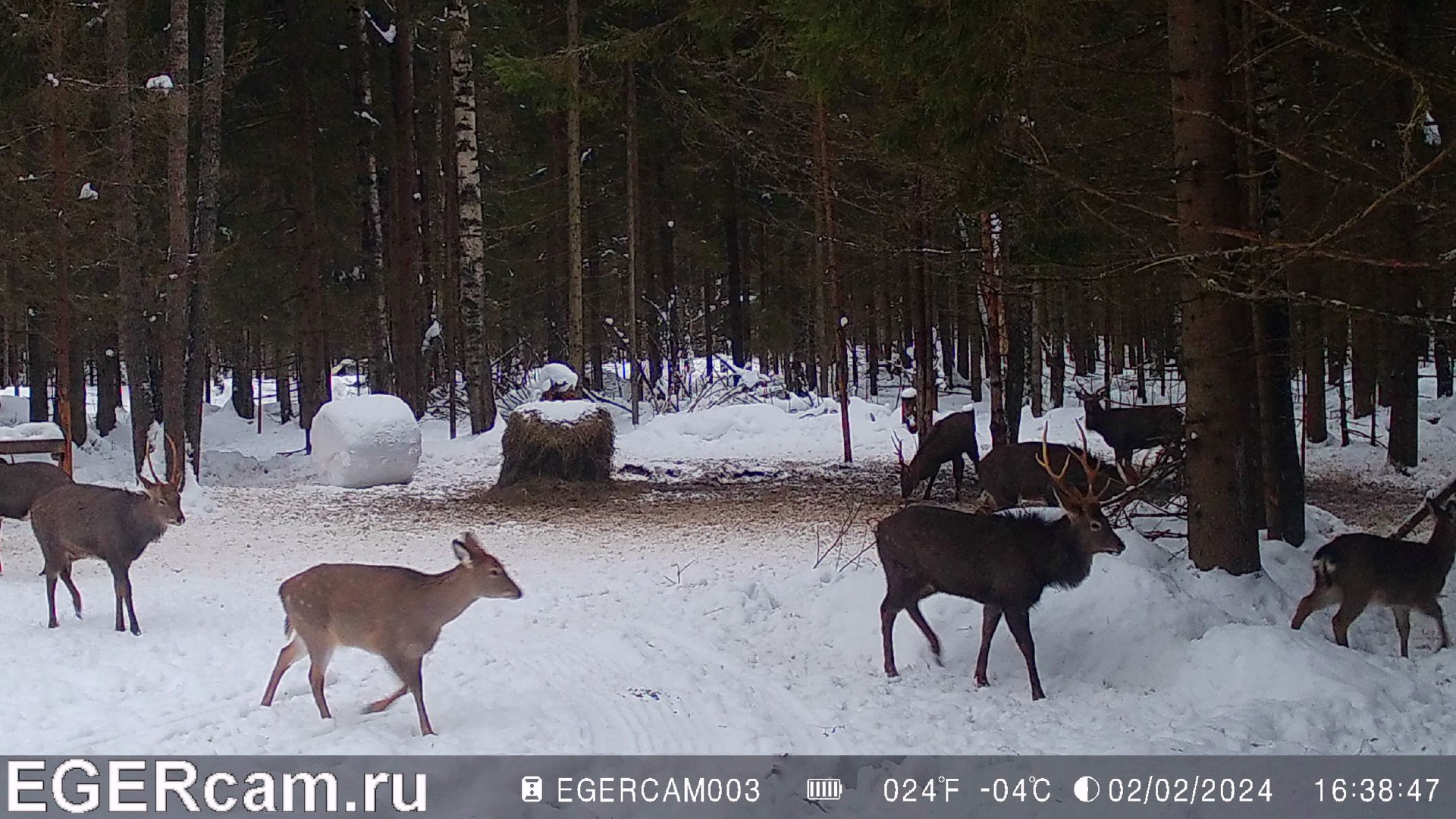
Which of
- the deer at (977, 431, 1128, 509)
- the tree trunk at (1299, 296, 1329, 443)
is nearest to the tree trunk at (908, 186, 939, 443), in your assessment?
the deer at (977, 431, 1128, 509)

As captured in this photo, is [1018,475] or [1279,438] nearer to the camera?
[1279,438]

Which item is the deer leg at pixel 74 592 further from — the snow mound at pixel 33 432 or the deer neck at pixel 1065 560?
the deer neck at pixel 1065 560

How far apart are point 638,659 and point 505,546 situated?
4298mm

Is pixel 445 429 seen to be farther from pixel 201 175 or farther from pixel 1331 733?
pixel 1331 733

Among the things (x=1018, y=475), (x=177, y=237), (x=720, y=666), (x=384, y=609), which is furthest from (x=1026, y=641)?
(x=177, y=237)

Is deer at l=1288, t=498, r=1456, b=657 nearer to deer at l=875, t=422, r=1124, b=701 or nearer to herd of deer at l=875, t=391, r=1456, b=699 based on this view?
herd of deer at l=875, t=391, r=1456, b=699

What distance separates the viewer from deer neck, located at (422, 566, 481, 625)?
592cm

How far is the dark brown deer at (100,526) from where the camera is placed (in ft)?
26.9

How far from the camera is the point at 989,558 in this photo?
6641 millimetres

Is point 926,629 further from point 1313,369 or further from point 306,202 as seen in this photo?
point 306,202

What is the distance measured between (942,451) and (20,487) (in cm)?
934

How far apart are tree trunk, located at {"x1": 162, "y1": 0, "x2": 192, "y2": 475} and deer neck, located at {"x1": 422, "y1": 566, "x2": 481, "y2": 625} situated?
10371 mm

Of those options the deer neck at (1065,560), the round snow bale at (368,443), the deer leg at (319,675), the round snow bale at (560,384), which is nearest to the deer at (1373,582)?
the deer neck at (1065,560)

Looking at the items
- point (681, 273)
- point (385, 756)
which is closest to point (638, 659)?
point (385, 756)
